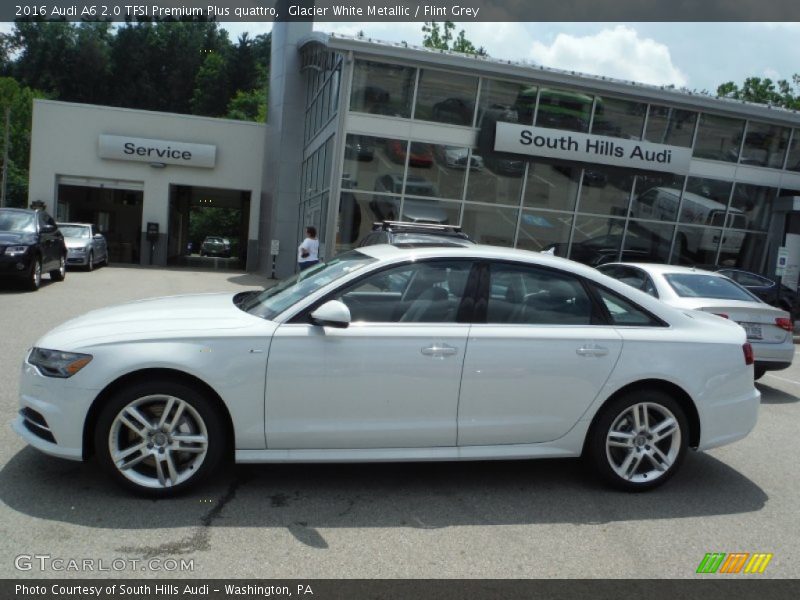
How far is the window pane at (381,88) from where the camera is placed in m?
17.8

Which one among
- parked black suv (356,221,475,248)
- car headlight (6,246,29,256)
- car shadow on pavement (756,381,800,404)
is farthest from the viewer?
car headlight (6,246,29,256)

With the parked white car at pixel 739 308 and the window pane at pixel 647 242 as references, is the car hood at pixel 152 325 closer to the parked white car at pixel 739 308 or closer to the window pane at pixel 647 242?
the parked white car at pixel 739 308

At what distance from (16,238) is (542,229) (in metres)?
13.4

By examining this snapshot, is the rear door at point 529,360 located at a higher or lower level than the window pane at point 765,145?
lower

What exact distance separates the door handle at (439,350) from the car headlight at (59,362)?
1.96 m

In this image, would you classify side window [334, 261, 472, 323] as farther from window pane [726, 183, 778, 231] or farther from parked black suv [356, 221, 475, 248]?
window pane [726, 183, 778, 231]

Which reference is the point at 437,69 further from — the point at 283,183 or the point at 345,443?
the point at 345,443

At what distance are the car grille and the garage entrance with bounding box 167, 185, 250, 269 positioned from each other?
25.7m

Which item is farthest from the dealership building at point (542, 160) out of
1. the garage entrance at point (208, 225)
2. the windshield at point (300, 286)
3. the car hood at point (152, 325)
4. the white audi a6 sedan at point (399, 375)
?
the white audi a6 sedan at point (399, 375)

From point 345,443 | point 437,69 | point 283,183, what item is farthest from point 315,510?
point 283,183

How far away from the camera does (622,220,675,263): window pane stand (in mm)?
20344

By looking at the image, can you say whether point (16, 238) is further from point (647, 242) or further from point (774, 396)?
point (647, 242)

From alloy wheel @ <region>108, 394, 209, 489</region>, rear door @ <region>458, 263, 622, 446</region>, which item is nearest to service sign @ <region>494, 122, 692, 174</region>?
rear door @ <region>458, 263, 622, 446</region>
